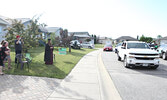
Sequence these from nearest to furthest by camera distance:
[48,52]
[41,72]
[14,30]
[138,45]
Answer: [41,72] → [48,52] → [14,30] → [138,45]

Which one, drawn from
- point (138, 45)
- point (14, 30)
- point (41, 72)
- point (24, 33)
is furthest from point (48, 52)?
point (138, 45)

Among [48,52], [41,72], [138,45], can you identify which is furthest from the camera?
[138,45]

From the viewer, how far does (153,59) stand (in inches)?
301

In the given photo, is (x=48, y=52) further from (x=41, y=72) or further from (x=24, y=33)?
(x=24, y=33)

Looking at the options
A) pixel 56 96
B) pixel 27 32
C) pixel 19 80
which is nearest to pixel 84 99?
pixel 56 96

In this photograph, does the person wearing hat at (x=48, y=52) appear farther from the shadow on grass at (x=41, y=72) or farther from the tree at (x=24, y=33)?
→ the tree at (x=24, y=33)

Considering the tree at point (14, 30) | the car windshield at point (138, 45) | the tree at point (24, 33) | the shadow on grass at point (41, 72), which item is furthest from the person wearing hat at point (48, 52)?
the car windshield at point (138, 45)

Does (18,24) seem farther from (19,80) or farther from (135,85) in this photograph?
(135,85)

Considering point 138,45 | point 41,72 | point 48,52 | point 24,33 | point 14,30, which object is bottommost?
point 41,72

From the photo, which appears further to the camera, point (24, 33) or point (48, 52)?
point (24, 33)

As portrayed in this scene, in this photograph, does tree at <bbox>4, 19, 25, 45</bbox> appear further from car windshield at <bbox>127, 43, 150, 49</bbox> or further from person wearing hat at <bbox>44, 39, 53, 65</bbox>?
car windshield at <bbox>127, 43, 150, 49</bbox>

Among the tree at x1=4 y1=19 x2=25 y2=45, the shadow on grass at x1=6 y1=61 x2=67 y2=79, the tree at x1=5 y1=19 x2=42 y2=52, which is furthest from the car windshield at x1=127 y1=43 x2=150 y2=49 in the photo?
the tree at x1=4 y1=19 x2=25 y2=45

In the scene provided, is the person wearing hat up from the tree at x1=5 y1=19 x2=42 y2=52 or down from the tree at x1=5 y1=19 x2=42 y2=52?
down

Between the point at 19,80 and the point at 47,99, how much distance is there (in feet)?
7.09
